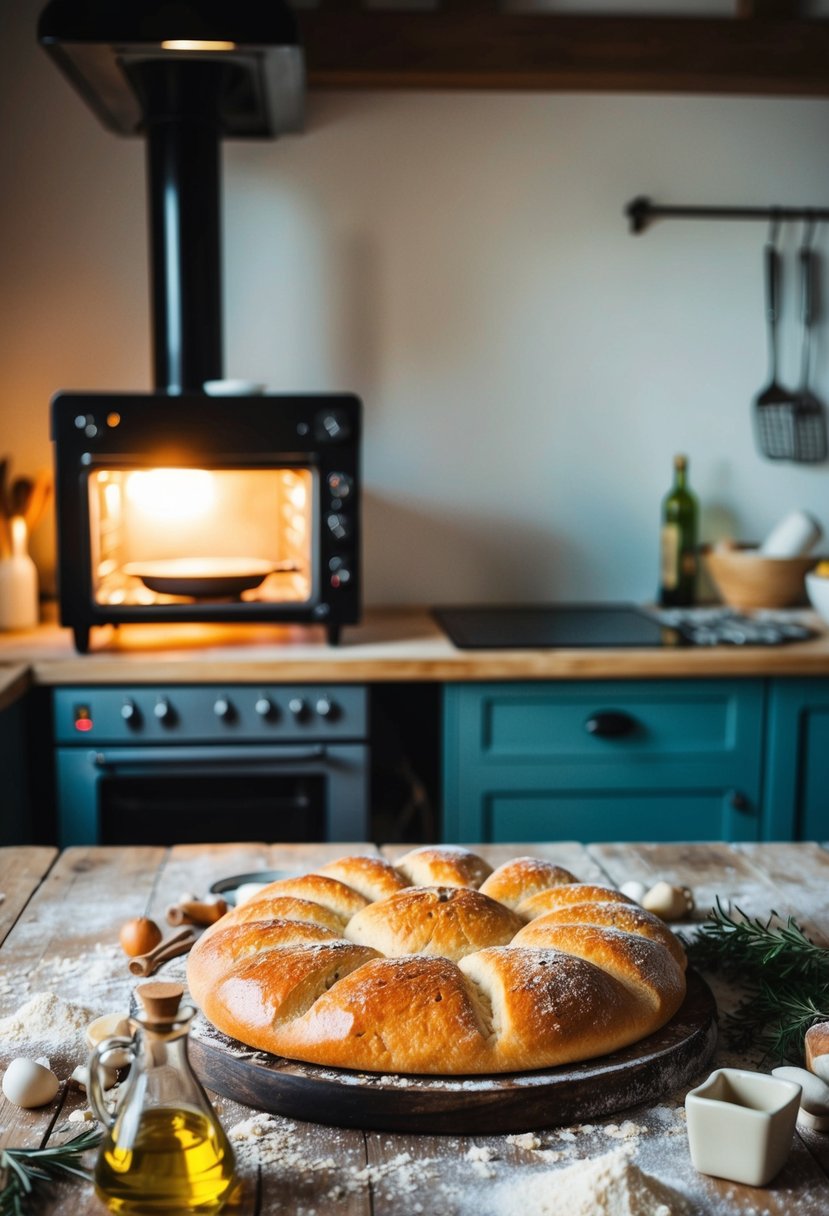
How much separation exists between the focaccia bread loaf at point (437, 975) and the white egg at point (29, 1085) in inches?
5.1

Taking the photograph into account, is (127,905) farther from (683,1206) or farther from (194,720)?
(194,720)

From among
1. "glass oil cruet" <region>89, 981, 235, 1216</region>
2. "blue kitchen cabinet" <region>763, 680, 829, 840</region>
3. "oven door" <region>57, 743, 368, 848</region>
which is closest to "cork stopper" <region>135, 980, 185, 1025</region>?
"glass oil cruet" <region>89, 981, 235, 1216</region>

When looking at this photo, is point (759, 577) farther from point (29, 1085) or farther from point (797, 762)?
point (29, 1085)

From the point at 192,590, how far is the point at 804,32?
79.0 inches

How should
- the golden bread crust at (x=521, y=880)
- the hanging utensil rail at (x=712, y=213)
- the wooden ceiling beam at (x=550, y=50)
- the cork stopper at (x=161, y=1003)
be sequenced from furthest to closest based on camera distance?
the hanging utensil rail at (x=712, y=213) → the wooden ceiling beam at (x=550, y=50) → the golden bread crust at (x=521, y=880) → the cork stopper at (x=161, y=1003)

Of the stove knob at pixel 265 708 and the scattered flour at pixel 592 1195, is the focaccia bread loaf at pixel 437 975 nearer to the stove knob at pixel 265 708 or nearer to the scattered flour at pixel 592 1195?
the scattered flour at pixel 592 1195

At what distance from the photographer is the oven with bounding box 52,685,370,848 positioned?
252cm

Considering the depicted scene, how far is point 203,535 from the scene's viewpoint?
309 centimetres

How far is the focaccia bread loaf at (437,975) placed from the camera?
891 millimetres

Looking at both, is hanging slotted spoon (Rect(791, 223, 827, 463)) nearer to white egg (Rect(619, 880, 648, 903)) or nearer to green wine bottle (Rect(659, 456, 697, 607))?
green wine bottle (Rect(659, 456, 697, 607))

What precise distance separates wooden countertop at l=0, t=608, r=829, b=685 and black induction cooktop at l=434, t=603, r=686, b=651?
2.0 inches

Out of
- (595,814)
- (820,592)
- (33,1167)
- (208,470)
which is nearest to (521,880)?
(33,1167)

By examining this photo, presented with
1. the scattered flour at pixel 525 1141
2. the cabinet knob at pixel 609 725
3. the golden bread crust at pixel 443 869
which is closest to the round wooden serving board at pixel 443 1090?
the scattered flour at pixel 525 1141

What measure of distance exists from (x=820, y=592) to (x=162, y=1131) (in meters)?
2.21
